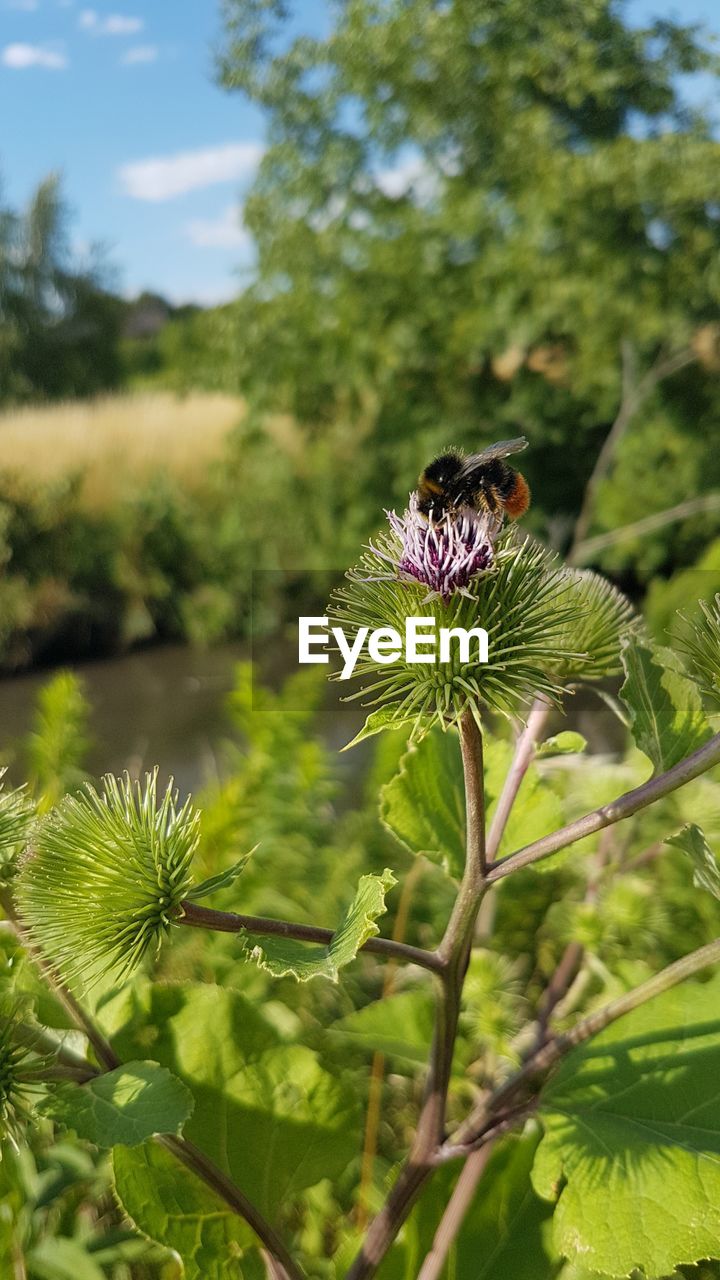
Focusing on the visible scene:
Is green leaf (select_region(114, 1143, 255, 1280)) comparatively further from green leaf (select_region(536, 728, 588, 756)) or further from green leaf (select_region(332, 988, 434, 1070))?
green leaf (select_region(536, 728, 588, 756))

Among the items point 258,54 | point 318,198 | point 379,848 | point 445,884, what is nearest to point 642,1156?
point 445,884

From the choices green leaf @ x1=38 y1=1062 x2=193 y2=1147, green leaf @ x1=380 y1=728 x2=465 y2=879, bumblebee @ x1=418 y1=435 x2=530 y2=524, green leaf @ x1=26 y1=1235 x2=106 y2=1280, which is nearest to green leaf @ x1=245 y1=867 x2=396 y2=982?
green leaf @ x1=38 y1=1062 x2=193 y2=1147

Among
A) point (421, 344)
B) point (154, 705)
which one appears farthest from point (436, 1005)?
point (421, 344)

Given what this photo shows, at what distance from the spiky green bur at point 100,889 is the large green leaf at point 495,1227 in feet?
1.43

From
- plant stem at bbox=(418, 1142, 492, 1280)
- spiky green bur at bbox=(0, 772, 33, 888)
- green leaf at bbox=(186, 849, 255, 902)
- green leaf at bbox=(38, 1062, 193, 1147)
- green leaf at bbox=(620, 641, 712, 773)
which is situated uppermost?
green leaf at bbox=(620, 641, 712, 773)

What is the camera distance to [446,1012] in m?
0.59

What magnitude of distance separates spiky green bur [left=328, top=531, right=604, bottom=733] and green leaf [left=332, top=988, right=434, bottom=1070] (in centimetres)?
46

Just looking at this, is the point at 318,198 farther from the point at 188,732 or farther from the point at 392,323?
the point at 188,732

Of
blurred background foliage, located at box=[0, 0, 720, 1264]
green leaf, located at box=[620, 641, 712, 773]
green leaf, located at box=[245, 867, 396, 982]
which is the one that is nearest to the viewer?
green leaf, located at box=[245, 867, 396, 982]

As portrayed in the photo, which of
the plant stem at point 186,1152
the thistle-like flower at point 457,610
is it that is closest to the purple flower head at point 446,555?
the thistle-like flower at point 457,610

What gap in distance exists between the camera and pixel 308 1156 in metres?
0.74

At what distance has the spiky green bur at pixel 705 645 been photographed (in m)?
0.56

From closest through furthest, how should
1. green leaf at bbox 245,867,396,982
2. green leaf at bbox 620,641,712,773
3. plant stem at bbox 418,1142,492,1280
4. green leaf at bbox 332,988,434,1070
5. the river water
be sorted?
green leaf at bbox 245,867,396,982, green leaf at bbox 620,641,712,773, plant stem at bbox 418,1142,492,1280, green leaf at bbox 332,988,434,1070, the river water

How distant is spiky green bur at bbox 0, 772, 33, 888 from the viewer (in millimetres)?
562
